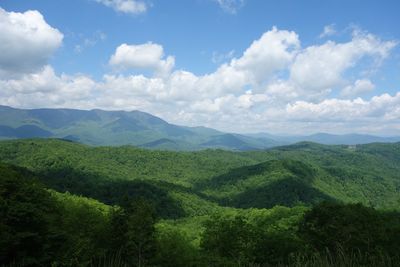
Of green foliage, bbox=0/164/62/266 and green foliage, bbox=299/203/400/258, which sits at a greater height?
green foliage, bbox=0/164/62/266

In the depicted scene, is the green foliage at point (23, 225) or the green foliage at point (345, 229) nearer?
the green foliage at point (23, 225)

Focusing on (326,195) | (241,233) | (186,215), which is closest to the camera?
(241,233)

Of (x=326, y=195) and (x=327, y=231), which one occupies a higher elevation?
(x=327, y=231)

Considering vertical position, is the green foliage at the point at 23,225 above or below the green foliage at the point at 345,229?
above

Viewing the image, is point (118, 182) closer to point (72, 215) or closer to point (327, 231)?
point (72, 215)

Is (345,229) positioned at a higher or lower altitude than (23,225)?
lower

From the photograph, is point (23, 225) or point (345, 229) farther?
point (345, 229)

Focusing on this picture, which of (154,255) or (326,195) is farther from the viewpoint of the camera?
(326,195)

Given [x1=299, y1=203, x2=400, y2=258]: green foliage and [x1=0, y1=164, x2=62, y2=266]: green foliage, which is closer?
[x1=0, y1=164, x2=62, y2=266]: green foliage

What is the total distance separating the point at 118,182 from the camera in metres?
162

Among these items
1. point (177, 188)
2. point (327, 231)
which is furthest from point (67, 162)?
point (327, 231)

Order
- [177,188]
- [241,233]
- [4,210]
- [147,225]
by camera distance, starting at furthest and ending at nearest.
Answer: [177,188] < [241,233] < [147,225] < [4,210]

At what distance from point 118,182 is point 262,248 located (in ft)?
404

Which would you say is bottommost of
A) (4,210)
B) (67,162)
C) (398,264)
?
(67,162)
